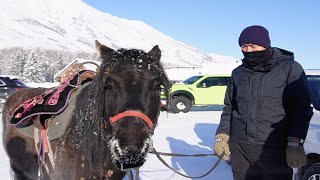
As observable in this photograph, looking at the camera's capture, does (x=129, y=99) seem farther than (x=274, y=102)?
No

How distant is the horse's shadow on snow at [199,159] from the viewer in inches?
261

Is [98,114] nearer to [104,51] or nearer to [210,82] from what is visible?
[104,51]

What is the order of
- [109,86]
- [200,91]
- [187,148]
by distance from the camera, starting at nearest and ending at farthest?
[109,86] → [187,148] → [200,91]

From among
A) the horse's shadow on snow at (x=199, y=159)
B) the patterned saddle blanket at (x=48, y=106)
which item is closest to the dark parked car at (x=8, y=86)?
the horse's shadow on snow at (x=199, y=159)

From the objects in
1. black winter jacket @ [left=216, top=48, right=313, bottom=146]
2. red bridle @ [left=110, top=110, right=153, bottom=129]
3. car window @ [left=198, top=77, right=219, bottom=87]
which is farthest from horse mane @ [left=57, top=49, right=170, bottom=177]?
car window @ [left=198, top=77, right=219, bottom=87]

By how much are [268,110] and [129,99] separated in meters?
1.28

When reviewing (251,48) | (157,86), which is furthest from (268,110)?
(157,86)

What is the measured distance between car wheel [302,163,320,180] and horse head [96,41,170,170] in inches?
103

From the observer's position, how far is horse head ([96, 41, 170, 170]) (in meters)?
2.44

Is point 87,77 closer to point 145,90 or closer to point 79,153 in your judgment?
point 79,153

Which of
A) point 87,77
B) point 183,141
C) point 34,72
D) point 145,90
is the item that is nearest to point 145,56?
point 145,90

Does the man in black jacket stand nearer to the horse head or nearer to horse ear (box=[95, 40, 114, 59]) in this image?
the horse head

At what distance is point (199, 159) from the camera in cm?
777

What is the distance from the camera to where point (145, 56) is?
115 inches
